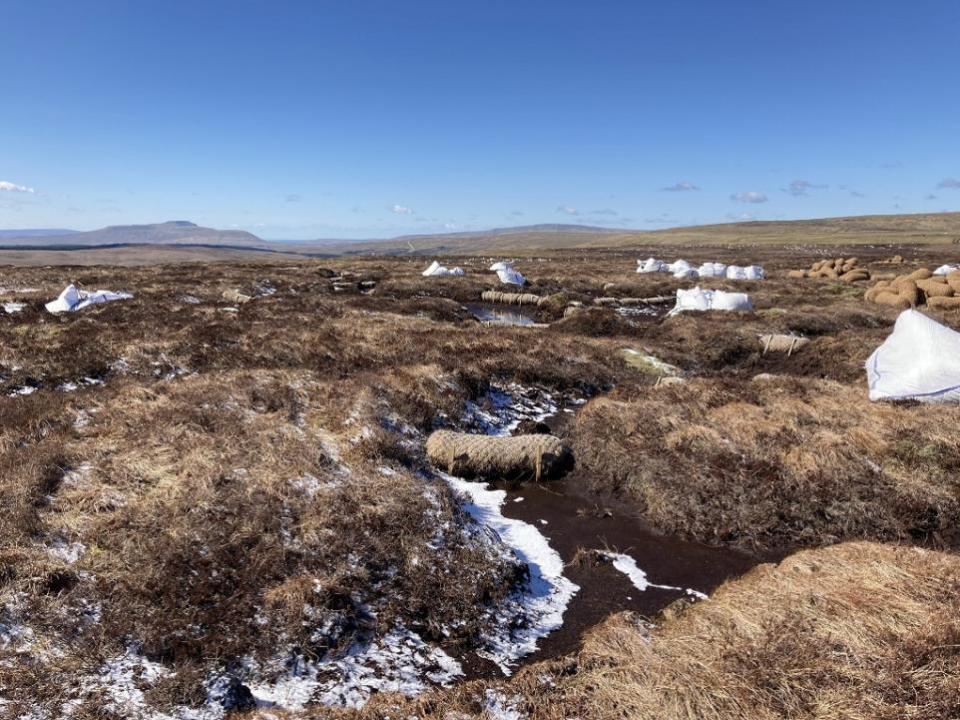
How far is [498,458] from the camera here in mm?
12703

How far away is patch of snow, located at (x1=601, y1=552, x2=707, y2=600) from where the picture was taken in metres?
8.82

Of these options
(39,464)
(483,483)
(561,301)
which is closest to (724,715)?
(483,483)

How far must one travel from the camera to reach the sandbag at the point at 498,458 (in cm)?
1266

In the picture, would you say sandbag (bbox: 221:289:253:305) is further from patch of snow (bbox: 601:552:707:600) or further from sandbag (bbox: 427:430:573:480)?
patch of snow (bbox: 601:552:707:600)

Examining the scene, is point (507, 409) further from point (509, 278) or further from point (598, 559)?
point (509, 278)

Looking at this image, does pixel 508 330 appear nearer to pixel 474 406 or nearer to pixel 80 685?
pixel 474 406

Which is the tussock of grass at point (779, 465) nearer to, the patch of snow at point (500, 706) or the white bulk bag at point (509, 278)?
the patch of snow at point (500, 706)

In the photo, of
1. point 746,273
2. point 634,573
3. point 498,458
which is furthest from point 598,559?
point 746,273

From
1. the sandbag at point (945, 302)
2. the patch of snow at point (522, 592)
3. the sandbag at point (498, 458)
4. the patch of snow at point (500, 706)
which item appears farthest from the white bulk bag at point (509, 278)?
the patch of snow at point (500, 706)

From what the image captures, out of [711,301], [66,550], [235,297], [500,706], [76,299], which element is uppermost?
[76,299]

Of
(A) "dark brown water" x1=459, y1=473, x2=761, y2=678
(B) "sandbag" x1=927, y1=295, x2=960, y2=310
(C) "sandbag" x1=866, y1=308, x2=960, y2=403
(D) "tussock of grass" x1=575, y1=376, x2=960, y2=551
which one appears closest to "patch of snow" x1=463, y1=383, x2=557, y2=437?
(D) "tussock of grass" x1=575, y1=376, x2=960, y2=551

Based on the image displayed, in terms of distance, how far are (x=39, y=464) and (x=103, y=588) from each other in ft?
13.9

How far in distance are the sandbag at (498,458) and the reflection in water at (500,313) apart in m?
21.5

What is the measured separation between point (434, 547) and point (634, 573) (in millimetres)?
3581
